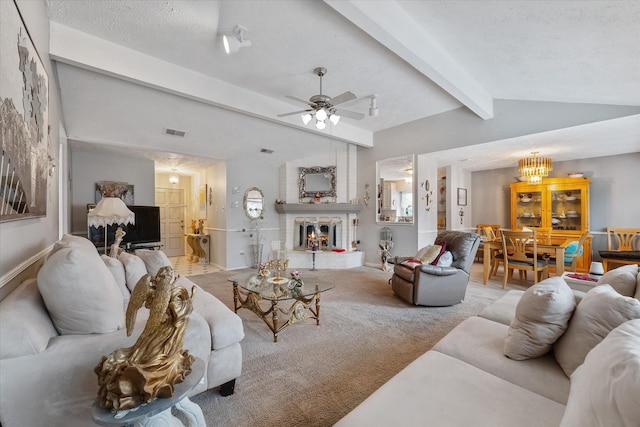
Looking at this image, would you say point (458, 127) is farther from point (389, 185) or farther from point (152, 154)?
point (152, 154)

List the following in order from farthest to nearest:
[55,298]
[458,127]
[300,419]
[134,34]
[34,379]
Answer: [458,127]
[134,34]
[300,419]
[55,298]
[34,379]

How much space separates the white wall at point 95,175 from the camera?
487 centimetres

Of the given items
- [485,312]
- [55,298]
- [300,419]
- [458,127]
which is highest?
[458,127]

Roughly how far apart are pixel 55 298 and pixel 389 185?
6.43 meters

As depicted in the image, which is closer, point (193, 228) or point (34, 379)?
point (34, 379)

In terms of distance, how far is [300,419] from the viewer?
1.56m

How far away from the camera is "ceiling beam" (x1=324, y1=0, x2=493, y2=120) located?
2012 millimetres

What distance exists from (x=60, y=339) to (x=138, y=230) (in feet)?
14.8

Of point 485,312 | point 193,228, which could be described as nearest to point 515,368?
point 485,312

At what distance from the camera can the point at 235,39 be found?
2.45m

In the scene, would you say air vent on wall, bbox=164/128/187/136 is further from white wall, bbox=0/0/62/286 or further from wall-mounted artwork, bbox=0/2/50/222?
wall-mounted artwork, bbox=0/2/50/222

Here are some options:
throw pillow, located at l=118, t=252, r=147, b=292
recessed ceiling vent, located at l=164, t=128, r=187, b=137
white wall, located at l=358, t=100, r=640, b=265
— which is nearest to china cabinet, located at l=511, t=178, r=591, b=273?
white wall, located at l=358, t=100, r=640, b=265

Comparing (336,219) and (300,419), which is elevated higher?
(336,219)

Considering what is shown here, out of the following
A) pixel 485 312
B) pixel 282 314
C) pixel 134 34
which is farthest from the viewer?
pixel 282 314
